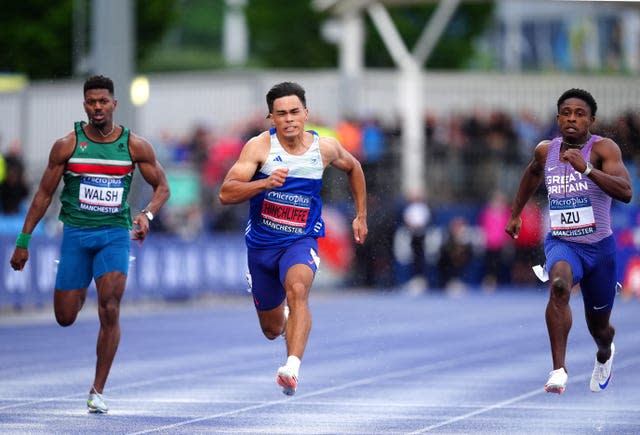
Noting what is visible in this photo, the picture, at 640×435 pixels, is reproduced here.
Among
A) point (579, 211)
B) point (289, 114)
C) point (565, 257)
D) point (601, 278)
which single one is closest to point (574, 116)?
point (579, 211)

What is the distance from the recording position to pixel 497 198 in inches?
1237

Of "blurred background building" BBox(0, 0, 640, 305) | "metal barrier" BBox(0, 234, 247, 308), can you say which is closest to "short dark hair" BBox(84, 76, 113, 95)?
"blurred background building" BBox(0, 0, 640, 305)

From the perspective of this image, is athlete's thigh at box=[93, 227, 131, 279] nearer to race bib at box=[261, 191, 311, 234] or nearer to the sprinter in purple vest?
race bib at box=[261, 191, 311, 234]

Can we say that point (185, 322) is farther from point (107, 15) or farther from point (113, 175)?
point (113, 175)

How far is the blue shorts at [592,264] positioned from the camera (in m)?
11.7

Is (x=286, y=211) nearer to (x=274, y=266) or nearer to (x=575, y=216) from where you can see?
(x=274, y=266)

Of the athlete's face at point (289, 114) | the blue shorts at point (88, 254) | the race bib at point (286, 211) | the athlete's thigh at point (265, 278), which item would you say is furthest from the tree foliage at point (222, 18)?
the athlete's face at point (289, 114)

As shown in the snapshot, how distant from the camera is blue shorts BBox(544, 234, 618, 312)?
11711mm

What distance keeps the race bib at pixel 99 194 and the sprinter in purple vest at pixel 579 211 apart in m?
3.23

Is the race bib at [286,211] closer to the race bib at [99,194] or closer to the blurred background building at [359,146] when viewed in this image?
the race bib at [99,194]

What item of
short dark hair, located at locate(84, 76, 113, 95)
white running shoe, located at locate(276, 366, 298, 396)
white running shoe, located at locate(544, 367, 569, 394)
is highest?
short dark hair, located at locate(84, 76, 113, 95)

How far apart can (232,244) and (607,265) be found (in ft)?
54.8

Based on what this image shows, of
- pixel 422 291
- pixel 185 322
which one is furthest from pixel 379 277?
pixel 185 322

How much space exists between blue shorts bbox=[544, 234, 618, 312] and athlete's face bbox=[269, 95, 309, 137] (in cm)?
207
